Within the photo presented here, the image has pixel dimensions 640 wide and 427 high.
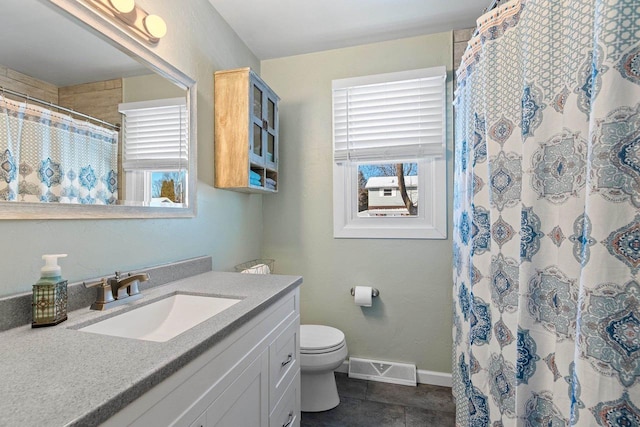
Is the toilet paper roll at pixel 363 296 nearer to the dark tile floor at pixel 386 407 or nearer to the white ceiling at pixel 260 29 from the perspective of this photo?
the dark tile floor at pixel 386 407

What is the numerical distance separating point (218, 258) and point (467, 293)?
143cm

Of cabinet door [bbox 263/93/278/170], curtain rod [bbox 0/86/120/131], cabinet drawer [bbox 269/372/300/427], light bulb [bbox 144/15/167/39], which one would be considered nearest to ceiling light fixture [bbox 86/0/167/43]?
light bulb [bbox 144/15/167/39]

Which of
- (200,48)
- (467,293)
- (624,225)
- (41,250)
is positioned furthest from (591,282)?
(200,48)

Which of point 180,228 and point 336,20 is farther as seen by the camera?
point 336,20

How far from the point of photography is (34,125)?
0.90 m

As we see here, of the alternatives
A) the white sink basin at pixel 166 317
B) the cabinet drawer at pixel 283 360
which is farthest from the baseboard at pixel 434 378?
the white sink basin at pixel 166 317

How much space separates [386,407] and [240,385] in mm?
1329

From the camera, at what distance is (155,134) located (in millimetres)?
1354

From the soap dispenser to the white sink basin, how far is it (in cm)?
12

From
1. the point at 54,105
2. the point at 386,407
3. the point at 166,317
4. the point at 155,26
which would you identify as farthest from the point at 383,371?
the point at 155,26

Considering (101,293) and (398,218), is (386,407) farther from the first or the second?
(101,293)

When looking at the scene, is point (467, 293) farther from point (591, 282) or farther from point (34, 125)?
point (34, 125)

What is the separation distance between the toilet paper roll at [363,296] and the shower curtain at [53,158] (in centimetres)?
159

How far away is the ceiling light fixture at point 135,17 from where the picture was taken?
1.11 m
